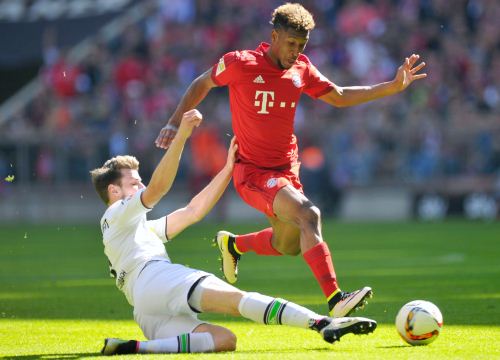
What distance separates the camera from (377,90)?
348 inches

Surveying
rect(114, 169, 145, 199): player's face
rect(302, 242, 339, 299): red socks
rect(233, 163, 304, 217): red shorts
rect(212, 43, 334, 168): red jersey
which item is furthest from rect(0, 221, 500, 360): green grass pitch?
rect(212, 43, 334, 168): red jersey

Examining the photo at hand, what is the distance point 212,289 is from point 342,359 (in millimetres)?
983

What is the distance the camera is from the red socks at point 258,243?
9.16 meters

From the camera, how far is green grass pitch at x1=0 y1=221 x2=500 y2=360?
23.2 ft

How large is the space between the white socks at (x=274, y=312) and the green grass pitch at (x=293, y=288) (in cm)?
21

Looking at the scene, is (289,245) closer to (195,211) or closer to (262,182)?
(262,182)

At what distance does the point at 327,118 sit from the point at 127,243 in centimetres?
1839

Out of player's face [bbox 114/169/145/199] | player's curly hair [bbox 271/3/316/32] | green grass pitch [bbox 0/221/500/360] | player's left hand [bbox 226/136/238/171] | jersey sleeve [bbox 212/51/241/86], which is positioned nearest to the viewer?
green grass pitch [bbox 0/221/500/360]

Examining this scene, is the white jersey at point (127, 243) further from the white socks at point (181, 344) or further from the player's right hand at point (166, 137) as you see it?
the player's right hand at point (166, 137)

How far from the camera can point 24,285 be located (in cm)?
1220

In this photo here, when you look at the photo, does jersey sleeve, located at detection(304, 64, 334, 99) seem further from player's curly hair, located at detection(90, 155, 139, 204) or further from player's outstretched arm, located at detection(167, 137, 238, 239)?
player's curly hair, located at detection(90, 155, 139, 204)

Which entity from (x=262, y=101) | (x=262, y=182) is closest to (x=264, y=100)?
(x=262, y=101)

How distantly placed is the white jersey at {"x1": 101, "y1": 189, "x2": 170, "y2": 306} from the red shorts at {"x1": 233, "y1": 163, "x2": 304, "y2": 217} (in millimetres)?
1113

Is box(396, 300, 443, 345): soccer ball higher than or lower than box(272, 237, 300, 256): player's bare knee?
lower
